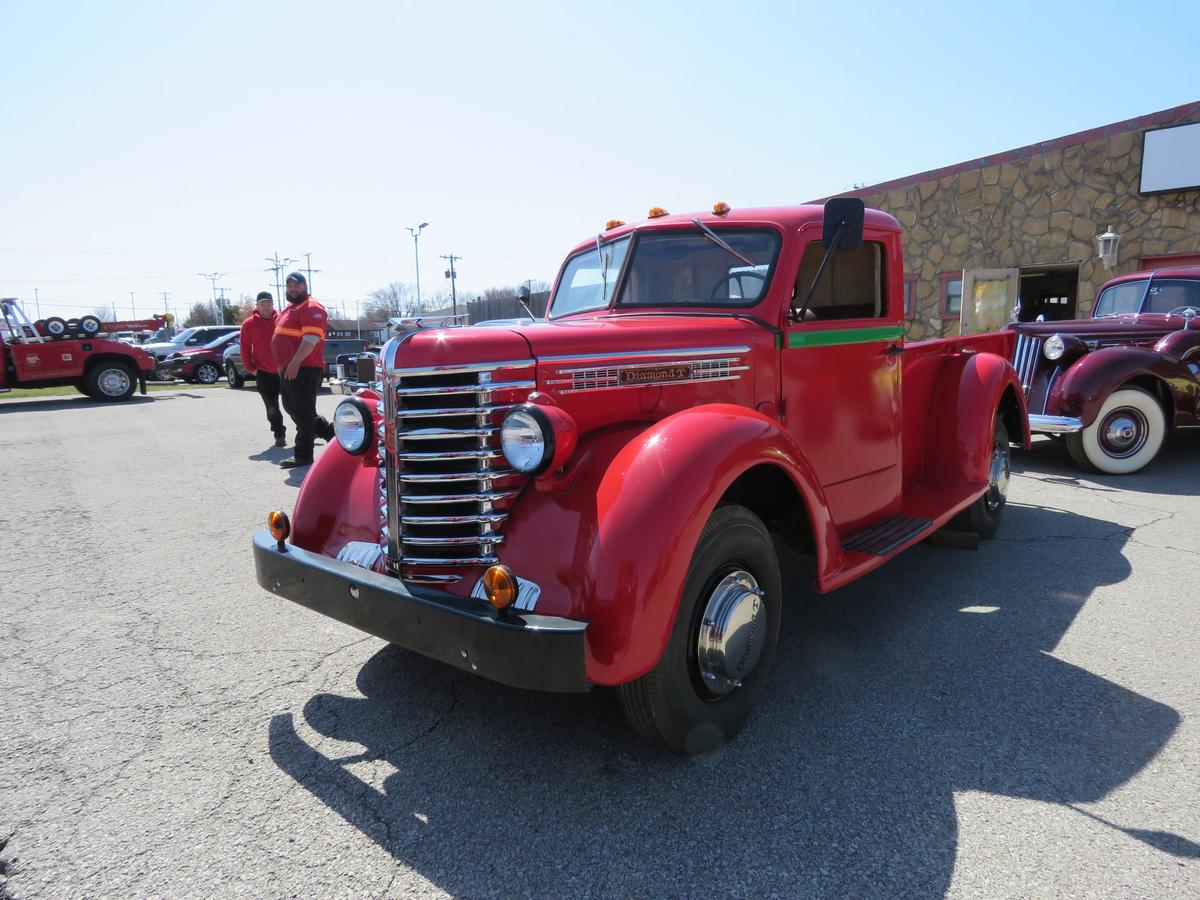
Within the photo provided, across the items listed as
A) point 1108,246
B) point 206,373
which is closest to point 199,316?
point 206,373

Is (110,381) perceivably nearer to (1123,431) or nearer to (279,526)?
(279,526)

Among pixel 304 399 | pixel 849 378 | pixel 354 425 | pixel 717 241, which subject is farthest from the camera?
pixel 304 399

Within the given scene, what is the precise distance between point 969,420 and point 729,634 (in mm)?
2592

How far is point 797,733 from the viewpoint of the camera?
259 centimetres

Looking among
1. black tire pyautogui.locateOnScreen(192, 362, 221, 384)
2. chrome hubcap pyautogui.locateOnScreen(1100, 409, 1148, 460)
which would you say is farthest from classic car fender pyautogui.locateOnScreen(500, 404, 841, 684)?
black tire pyautogui.locateOnScreen(192, 362, 221, 384)

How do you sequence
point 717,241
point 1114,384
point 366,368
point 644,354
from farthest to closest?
point 1114,384 → point 717,241 → point 366,368 → point 644,354

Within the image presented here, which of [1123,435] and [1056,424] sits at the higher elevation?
[1056,424]

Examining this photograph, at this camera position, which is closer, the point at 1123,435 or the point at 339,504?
the point at 339,504

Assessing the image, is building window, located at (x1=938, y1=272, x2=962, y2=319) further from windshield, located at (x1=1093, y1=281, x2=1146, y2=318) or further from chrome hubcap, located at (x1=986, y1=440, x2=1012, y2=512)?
chrome hubcap, located at (x1=986, y1=440, x2=1012, y2=512)

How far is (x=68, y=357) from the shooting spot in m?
14.4

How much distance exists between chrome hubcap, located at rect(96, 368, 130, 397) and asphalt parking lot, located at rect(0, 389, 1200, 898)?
43.4 ft

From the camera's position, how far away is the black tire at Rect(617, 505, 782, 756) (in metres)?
2.28

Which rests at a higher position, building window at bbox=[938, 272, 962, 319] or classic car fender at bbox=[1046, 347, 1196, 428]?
building window at bbox=[938, 272, 962, 319]

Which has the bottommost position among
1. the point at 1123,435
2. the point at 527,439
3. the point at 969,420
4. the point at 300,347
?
the point at 1123,435
